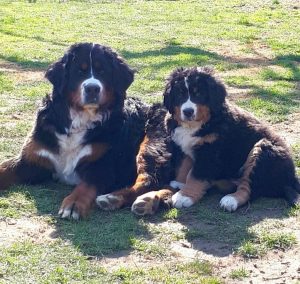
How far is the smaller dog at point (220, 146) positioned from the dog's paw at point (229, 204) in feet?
0.22

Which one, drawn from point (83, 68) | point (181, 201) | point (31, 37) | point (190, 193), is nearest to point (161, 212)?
point (181, 201)

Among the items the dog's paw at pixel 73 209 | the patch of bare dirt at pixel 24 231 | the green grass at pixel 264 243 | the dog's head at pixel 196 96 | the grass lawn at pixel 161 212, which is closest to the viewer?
the grass lawn at pixel 161 212

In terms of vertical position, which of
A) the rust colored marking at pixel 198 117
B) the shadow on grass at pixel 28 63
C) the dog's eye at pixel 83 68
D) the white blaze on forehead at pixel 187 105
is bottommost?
the shadow on grass at pixel 28 63

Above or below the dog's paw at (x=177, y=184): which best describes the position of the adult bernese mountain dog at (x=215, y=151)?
above

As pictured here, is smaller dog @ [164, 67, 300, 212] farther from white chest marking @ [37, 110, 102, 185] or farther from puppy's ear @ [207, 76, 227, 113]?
white chest marking @ [37, 110, 102, 185]

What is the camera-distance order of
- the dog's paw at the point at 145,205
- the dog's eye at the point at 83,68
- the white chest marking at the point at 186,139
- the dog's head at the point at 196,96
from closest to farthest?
the dog's paw at the point at 145,205
the dog's eye at the point at 83,68
the dog's head at the point at 196,96
the white chest marking at the point at 186,139

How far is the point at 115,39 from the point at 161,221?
34.2 ft

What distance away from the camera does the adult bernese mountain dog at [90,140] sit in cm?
643

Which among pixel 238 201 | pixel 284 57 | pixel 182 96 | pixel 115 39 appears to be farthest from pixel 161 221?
pixel 115 39

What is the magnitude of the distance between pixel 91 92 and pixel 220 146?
1330 millimetres

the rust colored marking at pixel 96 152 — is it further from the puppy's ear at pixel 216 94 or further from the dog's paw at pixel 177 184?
the puppy's ear at pixel 216 94

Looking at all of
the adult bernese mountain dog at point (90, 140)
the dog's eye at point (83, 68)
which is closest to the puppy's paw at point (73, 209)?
the adult bernese mountain dog at point (90, 140)

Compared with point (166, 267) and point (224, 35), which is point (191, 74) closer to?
point (166, 267)

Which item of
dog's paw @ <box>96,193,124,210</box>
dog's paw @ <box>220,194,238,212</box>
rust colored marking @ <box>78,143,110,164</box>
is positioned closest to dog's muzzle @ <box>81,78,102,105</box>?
rust colored marking @ <box>78,143,110,164</box>
